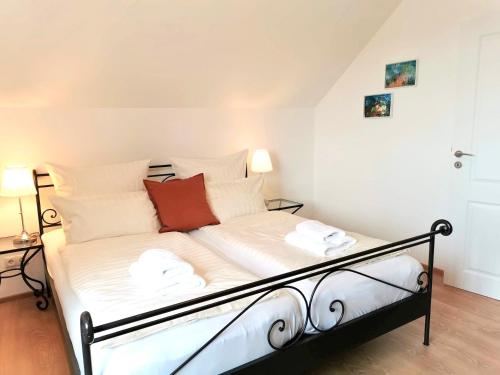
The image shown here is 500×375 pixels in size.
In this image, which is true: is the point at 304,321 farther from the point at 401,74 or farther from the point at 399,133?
the point at 401,74

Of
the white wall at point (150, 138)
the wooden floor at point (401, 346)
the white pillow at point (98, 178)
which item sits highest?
the white wall at point (150, 138)

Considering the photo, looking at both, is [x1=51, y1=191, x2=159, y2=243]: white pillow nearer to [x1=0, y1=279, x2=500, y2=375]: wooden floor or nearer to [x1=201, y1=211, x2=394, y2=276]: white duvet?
[x1=201, y1=211, x2=394, y2=276]: white duvet

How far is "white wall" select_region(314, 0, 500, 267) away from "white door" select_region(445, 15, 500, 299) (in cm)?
15

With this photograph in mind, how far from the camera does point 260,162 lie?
3.68 meters

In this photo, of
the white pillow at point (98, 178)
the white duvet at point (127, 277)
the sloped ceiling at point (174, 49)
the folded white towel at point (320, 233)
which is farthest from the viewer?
the white pillow at point (98, 178)

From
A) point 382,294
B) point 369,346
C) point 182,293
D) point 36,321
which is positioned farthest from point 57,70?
point 369,346

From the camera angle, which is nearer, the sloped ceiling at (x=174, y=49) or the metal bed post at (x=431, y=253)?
the metal bed post at (x=431, y=253)

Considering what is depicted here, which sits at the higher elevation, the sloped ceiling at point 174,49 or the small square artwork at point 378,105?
the sloped ceiling at point 174,49

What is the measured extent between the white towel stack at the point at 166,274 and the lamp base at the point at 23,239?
137cm

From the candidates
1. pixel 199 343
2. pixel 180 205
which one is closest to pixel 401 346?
pixel 199 343

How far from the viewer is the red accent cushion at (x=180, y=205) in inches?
109

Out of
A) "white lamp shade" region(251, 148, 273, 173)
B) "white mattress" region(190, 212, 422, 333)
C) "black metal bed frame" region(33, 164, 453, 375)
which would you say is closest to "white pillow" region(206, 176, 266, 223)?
"white mattress" region(190, 212, 422, 333)

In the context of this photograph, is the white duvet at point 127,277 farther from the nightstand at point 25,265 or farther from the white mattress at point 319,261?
the nightstand at point 25,265

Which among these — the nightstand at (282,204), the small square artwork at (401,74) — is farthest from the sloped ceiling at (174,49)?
the nightstand at (282,204)
